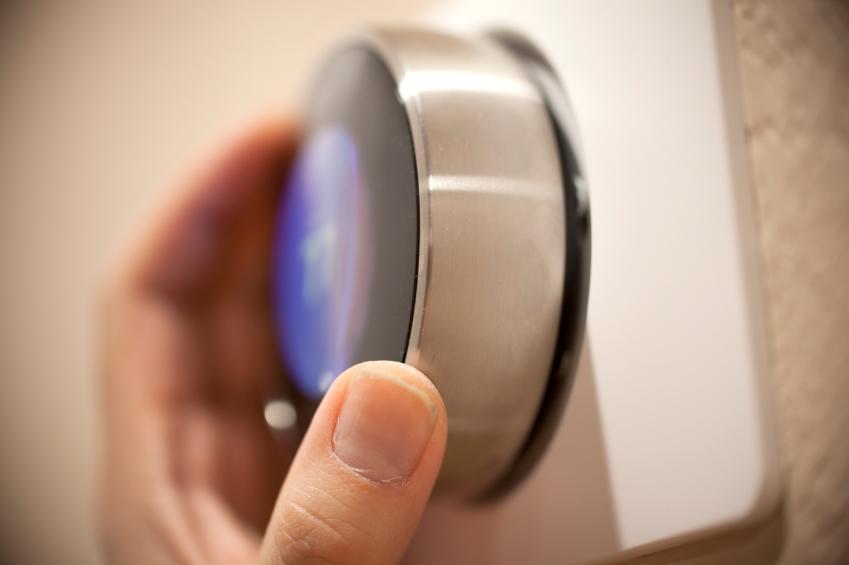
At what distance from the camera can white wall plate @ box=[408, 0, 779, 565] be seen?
21 centimetres

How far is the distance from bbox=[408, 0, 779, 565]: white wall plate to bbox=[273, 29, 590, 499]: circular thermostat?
2 centimetres

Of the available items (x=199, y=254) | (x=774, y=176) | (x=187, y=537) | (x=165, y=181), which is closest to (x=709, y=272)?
(x=774, y=176)

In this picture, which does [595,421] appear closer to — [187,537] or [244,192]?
[187,537]

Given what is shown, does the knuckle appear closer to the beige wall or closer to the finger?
the finger

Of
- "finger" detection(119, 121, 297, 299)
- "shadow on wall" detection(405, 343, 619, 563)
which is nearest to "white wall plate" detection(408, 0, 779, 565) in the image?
"shadow on wall" detection(405, 343, 619, 563)

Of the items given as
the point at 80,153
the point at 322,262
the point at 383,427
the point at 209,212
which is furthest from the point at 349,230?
the point at 80,153

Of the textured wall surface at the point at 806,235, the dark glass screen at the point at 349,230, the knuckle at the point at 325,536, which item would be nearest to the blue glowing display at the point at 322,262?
the dark glass screen at the point at 349,230

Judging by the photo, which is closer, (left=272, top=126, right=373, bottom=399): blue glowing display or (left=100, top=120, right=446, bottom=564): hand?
(left=100, top=120, right=446, bottom=564): hand

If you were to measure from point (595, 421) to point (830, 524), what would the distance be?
0.11 meters

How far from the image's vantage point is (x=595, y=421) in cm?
25

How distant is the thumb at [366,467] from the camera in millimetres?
222

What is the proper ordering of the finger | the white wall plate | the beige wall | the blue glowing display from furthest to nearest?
the beige wall
the finger
the blue glowing display
the white wall plate

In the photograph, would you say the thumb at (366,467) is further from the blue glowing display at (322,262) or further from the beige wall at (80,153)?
the beige wall at (80,153)

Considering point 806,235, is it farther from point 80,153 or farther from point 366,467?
point 80,153
